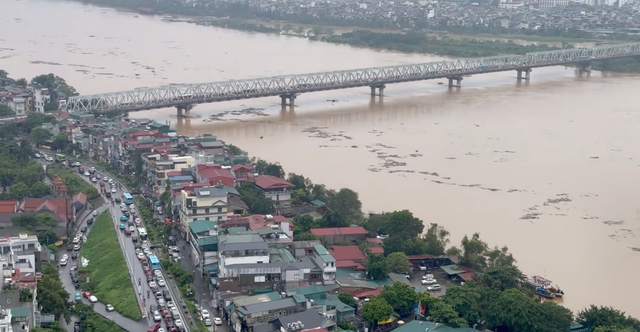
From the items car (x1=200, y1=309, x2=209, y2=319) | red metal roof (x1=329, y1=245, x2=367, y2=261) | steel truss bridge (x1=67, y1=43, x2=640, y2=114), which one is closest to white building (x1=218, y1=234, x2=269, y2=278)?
car (x1=200, y1=309, x2=209, y2=319)

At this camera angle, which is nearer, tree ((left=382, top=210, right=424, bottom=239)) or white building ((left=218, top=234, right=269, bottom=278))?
white building ((left=218, top=234, right=269, bottom=278))

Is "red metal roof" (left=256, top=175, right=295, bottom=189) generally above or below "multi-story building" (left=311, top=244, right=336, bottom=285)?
above

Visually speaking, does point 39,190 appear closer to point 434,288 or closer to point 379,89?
point 434,288

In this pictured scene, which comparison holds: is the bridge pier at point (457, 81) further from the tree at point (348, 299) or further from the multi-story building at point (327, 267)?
the tree at point (348, 299)

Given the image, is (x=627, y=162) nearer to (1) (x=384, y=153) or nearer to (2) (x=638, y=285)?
(1) (x=384, y=153)

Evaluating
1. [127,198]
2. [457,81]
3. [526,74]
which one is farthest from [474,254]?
[526,74]

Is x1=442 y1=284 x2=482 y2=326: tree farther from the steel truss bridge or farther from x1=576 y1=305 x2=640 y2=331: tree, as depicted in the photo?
the steel truss bridge
